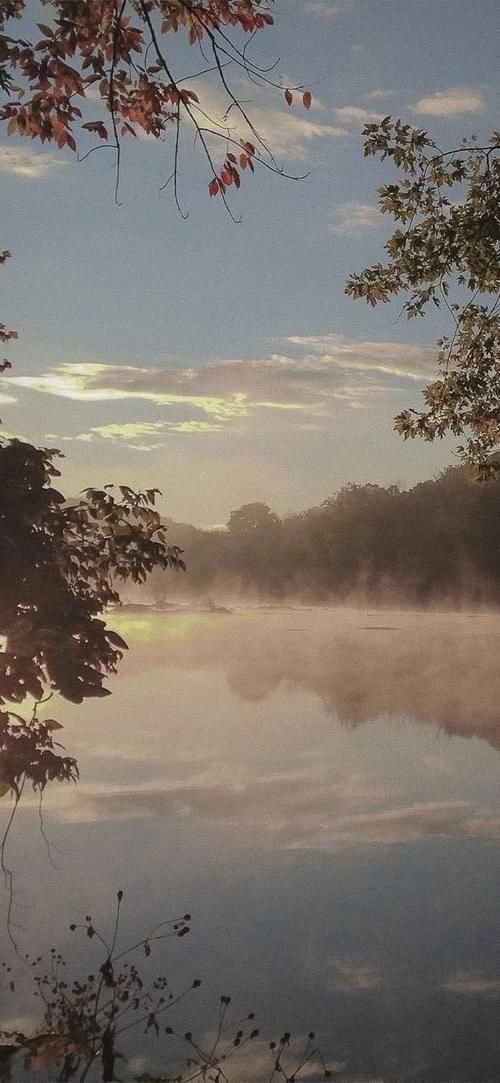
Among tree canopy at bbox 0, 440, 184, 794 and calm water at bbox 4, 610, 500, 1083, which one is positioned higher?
tree canopy at bbox 0, 440, 184, 794

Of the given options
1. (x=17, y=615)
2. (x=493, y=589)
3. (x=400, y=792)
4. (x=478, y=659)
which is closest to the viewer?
(x=17, y=615)

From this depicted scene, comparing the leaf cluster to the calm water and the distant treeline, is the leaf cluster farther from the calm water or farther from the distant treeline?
the distant treeline

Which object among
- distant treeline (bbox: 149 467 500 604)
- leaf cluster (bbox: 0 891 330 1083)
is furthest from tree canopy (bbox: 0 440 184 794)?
distant treeline (bbox: 149 467 500 604)

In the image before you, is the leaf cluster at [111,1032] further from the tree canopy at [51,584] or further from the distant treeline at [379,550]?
the distant treeline at [379,550]

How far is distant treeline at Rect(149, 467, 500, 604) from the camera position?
430 ft

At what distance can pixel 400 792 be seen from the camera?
47.8 m

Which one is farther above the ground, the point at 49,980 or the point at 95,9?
the point at 95,9

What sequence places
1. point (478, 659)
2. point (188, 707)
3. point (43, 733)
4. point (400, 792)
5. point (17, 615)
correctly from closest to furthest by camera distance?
point (17, 615) → point (43, 733) → point (400, 792) → point (188, 707) → point (478, 659)

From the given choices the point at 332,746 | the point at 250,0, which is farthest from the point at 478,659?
the point at 250,0

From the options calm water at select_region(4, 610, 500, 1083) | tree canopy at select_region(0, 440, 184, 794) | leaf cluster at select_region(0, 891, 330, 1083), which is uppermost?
tree canopy at select_region(0, 440, 184, 794)

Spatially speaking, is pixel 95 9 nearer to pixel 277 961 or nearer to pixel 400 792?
pixel 277 961

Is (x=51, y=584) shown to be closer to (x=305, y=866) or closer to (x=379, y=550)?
(x=305, y=866)

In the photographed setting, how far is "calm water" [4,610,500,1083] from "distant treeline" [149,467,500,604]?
5199cm

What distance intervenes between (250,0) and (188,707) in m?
76.6
